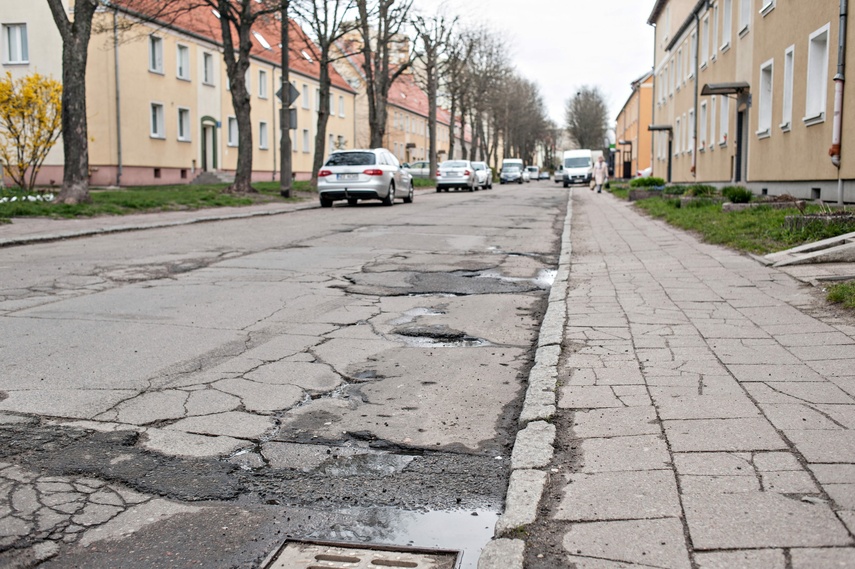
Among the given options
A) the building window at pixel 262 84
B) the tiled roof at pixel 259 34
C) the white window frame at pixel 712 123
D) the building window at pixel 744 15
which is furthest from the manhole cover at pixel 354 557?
the building window at pixel 262 84

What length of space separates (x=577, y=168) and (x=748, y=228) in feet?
157

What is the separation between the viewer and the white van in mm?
Answer: 58719

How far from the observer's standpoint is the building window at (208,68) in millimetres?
42656

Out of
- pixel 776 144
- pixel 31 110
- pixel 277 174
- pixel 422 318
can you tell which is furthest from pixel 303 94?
pixel 422 318

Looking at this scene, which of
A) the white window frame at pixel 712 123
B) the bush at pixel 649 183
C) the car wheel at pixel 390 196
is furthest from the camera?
the bush at pixel 649 183

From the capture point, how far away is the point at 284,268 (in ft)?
34.1

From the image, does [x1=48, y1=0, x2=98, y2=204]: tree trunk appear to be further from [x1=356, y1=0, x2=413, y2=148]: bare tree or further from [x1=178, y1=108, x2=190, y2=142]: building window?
[x1=178, y1=108, x2=190, y2=142]: building window

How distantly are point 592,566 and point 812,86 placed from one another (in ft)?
53.5

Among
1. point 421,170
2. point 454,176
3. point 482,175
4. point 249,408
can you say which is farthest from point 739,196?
point 421,170

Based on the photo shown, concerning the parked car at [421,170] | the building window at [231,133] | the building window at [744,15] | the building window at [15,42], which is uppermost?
the building window at [15,42]

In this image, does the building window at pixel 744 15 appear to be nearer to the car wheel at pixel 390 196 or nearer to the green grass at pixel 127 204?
the car wheel at pixel 390 196

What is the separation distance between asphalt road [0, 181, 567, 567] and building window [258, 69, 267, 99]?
1594 inches

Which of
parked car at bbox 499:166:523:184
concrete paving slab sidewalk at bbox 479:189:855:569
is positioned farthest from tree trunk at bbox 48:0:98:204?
parked car at bbox 499:166:523:184

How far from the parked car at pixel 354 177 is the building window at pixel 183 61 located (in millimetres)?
18865
